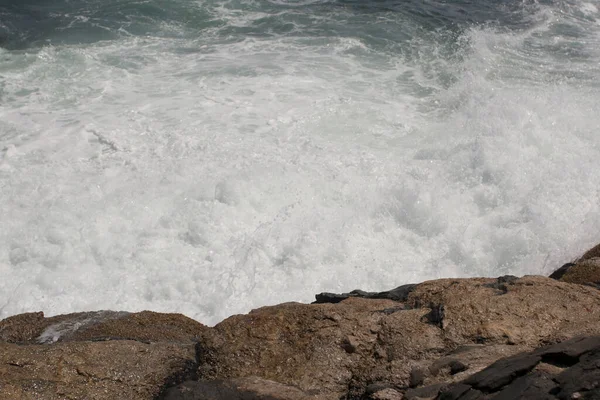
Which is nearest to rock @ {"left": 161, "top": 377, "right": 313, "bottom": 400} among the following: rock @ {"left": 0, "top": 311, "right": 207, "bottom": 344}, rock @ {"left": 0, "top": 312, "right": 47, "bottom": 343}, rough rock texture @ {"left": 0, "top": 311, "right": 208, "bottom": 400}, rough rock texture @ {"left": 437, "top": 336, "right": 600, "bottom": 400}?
rough rock texture @ {"left": 0, "top": 311, "right": 208, "bottom": 400}

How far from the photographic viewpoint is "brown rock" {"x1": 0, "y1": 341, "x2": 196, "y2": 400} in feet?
12.6

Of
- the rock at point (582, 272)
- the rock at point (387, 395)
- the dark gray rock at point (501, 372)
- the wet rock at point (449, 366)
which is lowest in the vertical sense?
the rock at point (582, 272)

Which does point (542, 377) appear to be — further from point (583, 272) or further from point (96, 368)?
point (583, 272)

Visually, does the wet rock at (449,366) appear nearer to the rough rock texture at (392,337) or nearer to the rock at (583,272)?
the rough rock texture at (392,337)

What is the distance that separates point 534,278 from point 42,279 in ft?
17.4

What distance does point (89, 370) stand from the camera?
3996mm

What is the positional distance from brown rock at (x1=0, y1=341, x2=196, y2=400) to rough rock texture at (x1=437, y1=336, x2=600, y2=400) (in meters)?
1.79

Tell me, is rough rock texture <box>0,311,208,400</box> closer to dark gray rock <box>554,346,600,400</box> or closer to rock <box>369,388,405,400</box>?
rock <box>369,388,405,400</box>

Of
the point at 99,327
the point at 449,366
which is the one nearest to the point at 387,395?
the point at 449,366

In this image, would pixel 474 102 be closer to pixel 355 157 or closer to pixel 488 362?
pixel 355 157

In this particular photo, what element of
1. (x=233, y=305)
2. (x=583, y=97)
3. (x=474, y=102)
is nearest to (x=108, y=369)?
(x=233, y=305)

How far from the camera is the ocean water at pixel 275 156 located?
298 inches

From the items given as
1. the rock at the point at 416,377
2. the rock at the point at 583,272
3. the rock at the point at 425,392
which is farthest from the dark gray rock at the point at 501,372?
the rock at the point at 583,272

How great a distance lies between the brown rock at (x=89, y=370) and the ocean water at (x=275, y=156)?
8.76 ft
